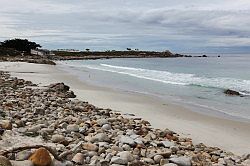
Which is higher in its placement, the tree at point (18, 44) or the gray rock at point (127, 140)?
the tree at point (18, 44)

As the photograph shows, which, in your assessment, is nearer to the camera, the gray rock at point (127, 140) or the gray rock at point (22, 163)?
the gray rock at point (22, 163)

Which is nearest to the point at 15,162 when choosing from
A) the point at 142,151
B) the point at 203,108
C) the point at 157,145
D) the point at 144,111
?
the point at 142,151

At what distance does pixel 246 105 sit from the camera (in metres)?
16.4

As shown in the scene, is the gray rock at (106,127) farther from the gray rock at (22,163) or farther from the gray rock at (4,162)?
the gray rock at (4,162)

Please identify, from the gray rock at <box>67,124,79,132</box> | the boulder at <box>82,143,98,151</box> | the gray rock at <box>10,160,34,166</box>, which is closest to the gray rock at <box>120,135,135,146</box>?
the boulder at <box>82,143,98,151</box>

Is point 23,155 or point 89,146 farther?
point 89,146

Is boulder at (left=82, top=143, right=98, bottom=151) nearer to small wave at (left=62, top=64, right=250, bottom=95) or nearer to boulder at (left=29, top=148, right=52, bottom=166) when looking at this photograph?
boulder at (left=29, top=148, right=52, bottom=166)

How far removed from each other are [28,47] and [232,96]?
74575mm

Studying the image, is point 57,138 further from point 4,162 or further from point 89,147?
point 4,162

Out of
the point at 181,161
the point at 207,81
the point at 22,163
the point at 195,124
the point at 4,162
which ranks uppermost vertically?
the point at 4,162

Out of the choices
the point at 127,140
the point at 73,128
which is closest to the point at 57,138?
the point at 73,128

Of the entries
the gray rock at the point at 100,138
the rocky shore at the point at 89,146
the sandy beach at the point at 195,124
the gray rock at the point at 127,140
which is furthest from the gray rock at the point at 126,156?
the sandy beach at the point at 195,124

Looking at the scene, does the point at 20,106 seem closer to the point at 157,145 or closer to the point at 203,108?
the point at 157,145

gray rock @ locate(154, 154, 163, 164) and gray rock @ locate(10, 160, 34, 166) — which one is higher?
gray rock @ locate(10, 160, 34, 166)
